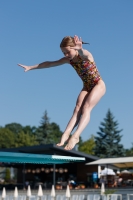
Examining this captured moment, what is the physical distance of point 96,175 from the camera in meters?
37.6

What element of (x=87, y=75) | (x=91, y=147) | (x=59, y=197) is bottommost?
(x=59, y=197)

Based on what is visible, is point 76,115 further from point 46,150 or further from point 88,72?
point 46,150

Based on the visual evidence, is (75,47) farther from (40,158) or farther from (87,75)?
(40,158)

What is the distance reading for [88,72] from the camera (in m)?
4.07

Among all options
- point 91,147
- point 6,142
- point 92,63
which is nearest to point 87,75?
point 92,63

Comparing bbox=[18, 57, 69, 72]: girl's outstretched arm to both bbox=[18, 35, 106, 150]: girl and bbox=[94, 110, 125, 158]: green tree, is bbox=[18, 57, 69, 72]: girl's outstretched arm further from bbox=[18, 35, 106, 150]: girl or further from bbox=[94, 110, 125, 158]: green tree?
bbox=[94, 110, 125, 158]: green tree

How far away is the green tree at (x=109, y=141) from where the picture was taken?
5334 cm

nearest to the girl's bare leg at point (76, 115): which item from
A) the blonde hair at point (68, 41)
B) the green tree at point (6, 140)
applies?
the blonde hair at point (68, 41)

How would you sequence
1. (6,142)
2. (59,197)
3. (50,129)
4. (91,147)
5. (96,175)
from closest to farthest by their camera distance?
(59,197) < (96,175) < (91,147) < (50,129) < (6,142)

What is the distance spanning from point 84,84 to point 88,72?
0.49ft

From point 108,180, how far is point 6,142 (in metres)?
47.3

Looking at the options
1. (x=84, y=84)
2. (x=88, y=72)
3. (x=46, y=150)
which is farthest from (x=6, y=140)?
(x=88, y=72)

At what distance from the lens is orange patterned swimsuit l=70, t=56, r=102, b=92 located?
4.05 meters

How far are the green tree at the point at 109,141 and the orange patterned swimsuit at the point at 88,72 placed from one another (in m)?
49.5
